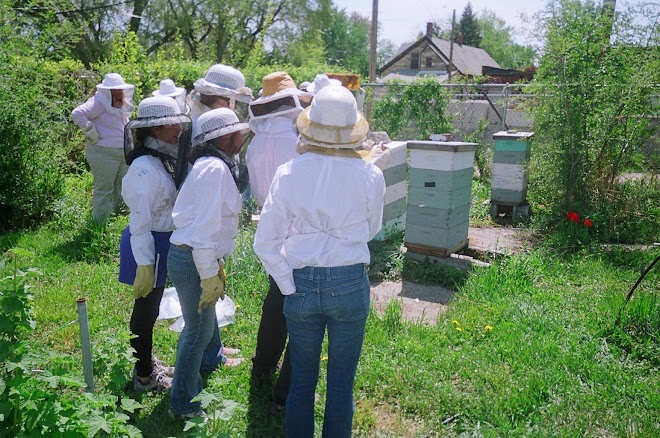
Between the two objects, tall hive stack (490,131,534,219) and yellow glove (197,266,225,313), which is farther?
tall hive stack (490,131,534,219)

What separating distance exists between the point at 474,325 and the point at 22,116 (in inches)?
217

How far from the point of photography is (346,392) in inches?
95.5

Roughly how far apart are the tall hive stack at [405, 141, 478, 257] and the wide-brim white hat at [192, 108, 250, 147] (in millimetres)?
2832

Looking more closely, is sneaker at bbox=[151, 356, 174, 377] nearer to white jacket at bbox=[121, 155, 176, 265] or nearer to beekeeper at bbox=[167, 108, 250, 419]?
beekeeper at bbox=[167, 108, 250, 419]

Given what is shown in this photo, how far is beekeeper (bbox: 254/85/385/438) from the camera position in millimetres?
2262

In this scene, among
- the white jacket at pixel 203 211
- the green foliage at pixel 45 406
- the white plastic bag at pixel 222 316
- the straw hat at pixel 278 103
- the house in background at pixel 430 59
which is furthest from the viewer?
the house in background at pixel 430 59

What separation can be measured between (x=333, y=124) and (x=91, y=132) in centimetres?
468


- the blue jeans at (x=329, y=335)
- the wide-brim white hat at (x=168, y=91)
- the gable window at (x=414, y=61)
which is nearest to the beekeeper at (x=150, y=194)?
the blue jeans at (x=329, y=335)

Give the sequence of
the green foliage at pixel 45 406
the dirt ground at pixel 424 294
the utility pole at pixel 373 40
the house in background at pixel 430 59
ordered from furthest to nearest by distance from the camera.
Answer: the house in background at pixel 430 59, the utility pole at pixel 373 40, the dirt ground at pixel 424 294, the green foliage at pixel 45 406

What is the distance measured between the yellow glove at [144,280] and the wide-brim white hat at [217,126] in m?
0.69

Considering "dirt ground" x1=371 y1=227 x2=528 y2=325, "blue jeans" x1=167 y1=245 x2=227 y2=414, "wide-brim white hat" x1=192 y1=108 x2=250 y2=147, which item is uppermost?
"wide-brim white hat" x1=192 y1=108 x2=250 y2=147

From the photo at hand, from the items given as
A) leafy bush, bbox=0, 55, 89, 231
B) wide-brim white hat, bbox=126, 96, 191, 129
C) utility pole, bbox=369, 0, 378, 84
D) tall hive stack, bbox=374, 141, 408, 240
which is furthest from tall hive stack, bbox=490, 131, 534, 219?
utility pole, bbox=369, 0, 378, 84

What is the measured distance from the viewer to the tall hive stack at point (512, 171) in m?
7.02

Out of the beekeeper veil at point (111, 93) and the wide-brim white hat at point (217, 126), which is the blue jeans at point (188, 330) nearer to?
the wide-brim white hat at point (217, 126)
